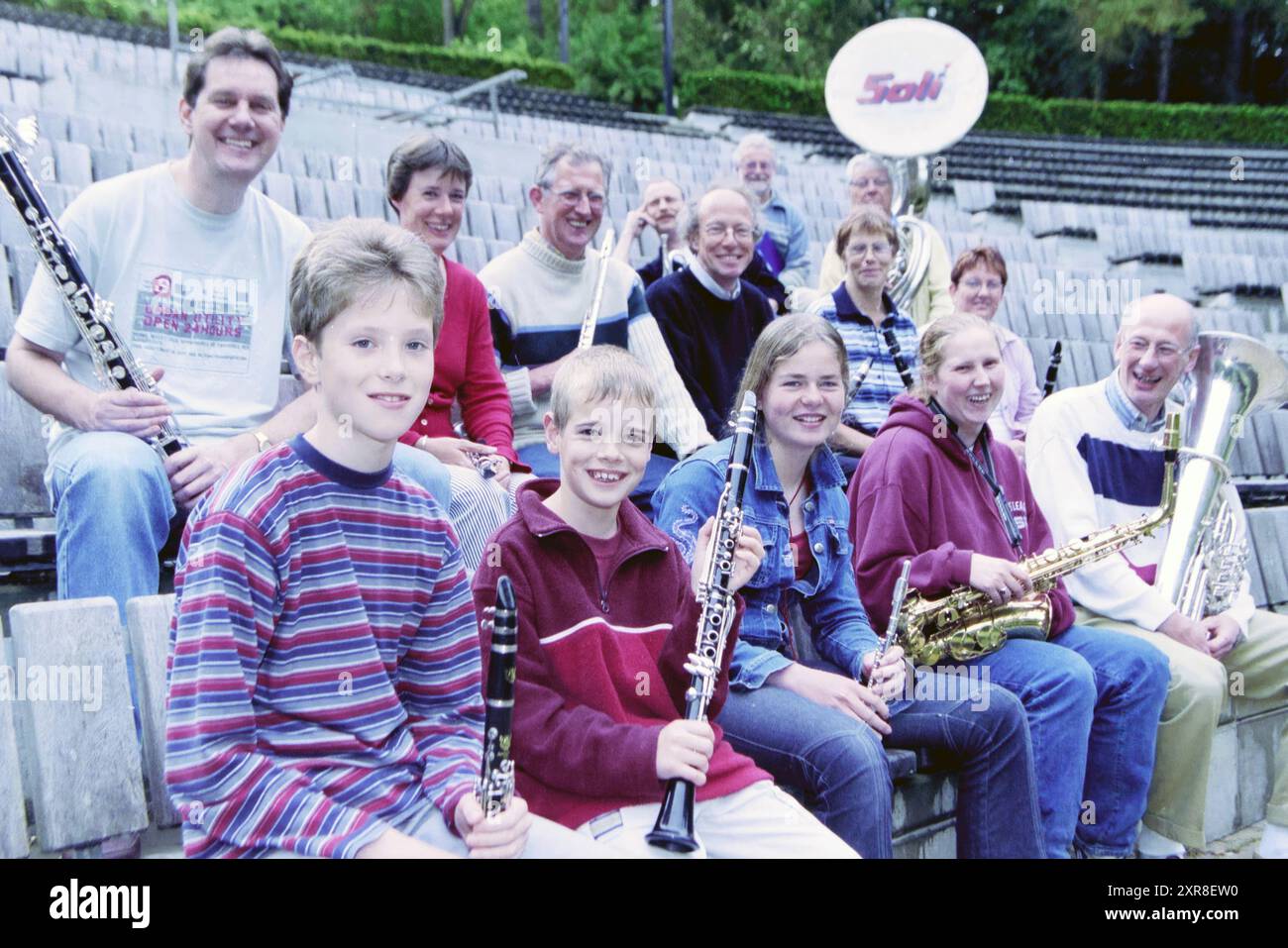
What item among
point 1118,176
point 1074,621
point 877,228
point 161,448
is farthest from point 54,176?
point 1118,176

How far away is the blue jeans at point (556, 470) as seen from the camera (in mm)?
3717

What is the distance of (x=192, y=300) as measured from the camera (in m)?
3.06

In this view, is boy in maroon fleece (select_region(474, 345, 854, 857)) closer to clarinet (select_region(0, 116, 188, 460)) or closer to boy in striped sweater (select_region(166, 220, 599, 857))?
boy in striped sweater (select_region(166, 220, 599, 857))

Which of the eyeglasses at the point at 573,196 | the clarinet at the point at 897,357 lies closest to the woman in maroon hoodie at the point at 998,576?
the clarinet at the point at 897,357

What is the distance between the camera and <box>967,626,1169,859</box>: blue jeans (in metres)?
3.04

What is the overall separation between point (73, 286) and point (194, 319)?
1.05 ft

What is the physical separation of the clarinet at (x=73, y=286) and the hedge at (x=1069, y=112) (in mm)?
19136

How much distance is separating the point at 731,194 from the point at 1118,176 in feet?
46.1

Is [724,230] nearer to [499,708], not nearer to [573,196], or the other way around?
[573,196]

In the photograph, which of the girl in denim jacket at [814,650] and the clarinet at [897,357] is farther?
the clarinet at [897,357]

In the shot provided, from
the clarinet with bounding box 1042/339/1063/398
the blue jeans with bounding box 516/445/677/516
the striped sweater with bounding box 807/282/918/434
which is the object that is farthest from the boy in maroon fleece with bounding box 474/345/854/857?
the clarinet with bounding box 1042/339/1063/398

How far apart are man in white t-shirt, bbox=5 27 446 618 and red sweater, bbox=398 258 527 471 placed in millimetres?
474

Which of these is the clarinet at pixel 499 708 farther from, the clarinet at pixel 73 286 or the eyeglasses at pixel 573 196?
the eyeglasses at pixel 573 196
